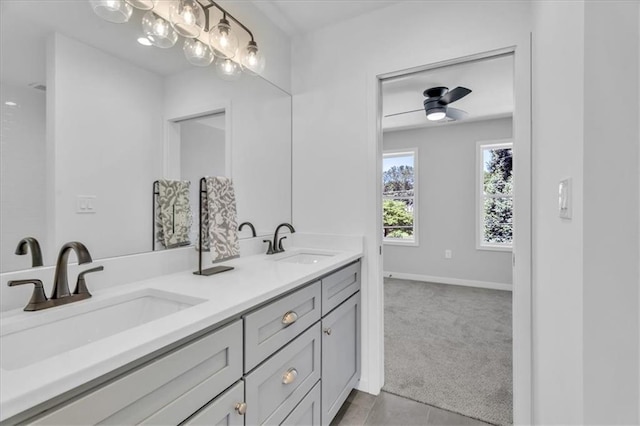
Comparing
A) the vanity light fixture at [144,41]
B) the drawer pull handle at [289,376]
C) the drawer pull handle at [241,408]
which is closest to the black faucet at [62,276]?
the drawer pull handle at [241,408]

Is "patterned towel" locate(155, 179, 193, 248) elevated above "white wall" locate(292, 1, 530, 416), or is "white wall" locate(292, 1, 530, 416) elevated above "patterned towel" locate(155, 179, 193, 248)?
"white wall" locate(292, 1, 530, 416)

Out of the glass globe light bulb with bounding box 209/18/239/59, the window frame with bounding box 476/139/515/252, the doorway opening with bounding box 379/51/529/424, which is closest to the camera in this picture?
the glass globe light bulb with bounding box 209/18/239/59

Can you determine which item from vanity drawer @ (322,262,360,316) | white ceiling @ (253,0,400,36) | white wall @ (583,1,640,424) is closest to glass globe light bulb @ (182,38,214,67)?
white ceiling @ (253,0,400,36)

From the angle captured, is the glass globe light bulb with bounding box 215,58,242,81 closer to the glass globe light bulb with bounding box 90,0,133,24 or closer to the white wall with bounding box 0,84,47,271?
the glass globe light bulb with bounding box 90,0,133,24

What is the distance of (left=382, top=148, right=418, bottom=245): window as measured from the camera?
500 centimetres

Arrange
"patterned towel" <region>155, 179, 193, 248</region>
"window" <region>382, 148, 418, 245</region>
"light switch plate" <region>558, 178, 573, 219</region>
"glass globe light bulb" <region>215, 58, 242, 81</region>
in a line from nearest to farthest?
"light switch plate" <region>558, 178, 573, 219</region>
"patterned towel" <region>155, 179, 193, 248</region>
"glass globe light bulb" <region>215, 58, 242, 81</region>
"window" <region>382, 148, 418, 245</region>

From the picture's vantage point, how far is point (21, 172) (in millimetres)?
1001

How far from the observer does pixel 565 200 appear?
0.84 m

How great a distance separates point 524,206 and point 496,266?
3221 mm

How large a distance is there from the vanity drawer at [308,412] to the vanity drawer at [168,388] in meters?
0.45

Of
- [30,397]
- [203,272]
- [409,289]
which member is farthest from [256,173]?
[409,289]

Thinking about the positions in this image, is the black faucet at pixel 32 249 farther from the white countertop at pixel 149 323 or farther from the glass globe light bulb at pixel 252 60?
the glass globe light bulb at pixel 252 60

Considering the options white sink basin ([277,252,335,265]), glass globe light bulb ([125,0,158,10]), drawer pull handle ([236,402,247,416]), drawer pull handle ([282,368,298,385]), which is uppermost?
glass globe light bulb ([125,0,158,10])

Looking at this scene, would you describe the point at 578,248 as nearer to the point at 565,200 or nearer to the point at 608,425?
the point at 565,200
